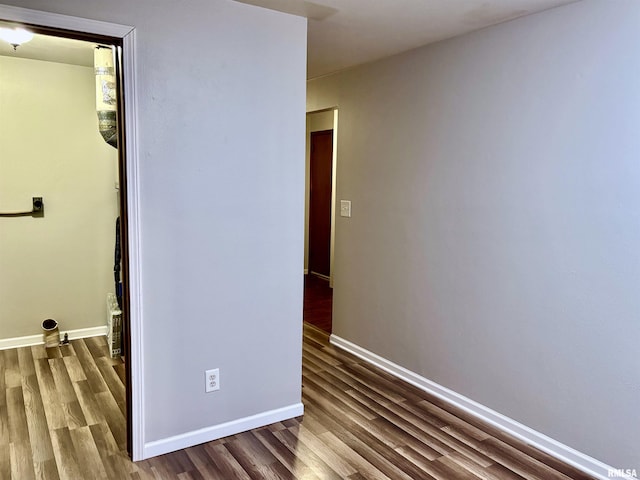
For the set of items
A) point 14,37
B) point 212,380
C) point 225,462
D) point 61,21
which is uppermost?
point 14,37

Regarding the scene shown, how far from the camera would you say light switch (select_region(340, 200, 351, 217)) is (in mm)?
3865

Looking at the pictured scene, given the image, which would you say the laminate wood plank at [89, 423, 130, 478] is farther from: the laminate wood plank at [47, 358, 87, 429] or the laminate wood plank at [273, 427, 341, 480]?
the laminate wood plank at [273, 427, 341, 480]

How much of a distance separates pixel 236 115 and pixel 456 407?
217cm

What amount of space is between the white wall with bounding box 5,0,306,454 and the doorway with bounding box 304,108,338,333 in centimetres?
302

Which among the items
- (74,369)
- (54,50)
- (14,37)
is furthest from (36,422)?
(54,50)

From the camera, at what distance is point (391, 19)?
2.55m

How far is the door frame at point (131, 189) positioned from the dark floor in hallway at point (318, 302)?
228 cm

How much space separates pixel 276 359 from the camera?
9.03 ft

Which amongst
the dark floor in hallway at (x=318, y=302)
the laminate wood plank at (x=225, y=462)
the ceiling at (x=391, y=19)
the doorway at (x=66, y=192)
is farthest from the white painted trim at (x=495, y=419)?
the ceiling at (x=391, y=19)

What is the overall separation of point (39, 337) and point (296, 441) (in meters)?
2.55

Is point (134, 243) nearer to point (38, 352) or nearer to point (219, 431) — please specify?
point (219, 431)

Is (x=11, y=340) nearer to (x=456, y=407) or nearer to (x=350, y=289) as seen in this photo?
(x=350, y=289)

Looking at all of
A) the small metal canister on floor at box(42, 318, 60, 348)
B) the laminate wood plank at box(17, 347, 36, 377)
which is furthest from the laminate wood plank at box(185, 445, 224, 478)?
the small metal canister on floor at box(42, 318, 60, 348)

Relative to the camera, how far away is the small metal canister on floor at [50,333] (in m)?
3.79
